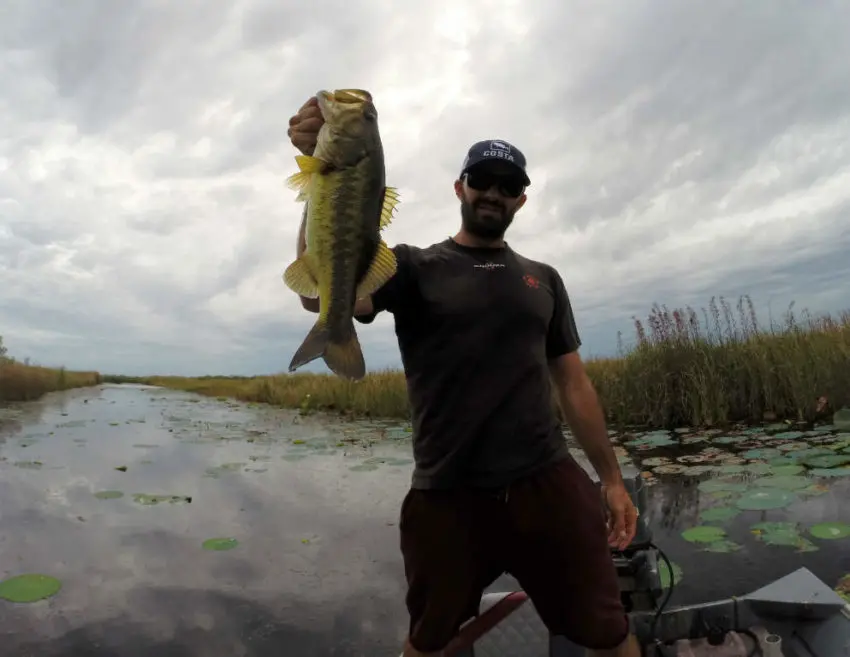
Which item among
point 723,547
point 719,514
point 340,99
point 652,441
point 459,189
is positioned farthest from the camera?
point 652,441

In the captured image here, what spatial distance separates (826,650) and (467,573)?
5.17ft

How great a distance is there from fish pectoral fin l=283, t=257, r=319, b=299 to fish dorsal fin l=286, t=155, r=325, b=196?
21cm

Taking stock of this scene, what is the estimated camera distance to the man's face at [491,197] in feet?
7.34

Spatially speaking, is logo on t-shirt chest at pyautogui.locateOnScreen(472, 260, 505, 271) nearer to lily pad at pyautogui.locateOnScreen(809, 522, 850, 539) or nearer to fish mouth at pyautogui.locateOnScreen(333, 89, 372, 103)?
fish mouth at pyautogui.locateOnScreen(333, 89, 372, 103)

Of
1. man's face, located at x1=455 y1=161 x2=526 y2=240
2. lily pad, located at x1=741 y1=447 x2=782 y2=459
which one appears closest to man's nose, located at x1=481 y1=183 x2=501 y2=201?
man's face, located at x1=455 y1=161 x2=526 y2=240

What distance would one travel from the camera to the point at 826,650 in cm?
235

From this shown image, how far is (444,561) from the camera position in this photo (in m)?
2.03

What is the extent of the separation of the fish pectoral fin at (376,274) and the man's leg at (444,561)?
2.66 ft

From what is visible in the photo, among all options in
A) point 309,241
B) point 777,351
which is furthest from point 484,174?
point 777,351

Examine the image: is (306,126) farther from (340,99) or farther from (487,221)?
(487,221)

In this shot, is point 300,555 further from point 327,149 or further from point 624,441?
point 624,441

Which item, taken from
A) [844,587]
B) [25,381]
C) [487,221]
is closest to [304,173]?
[487,221]

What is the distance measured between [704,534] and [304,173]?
4034 millimetres

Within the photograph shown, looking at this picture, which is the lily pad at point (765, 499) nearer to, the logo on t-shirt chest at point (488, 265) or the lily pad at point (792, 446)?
the lily pad at point (792, 446)
